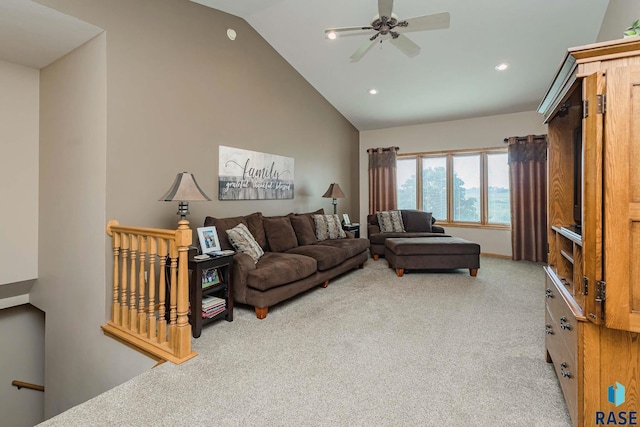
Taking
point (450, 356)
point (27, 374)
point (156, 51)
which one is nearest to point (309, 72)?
point (156, 51)

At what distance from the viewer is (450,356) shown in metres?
2.17

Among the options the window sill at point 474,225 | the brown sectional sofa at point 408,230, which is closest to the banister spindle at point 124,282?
the brown sectional sofa at point 408,230

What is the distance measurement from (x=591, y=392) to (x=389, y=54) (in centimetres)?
417

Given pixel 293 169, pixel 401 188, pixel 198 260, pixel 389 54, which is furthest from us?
pixel 401 188

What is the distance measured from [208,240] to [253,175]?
1453 mm

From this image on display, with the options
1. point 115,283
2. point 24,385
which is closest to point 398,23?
point 115,283

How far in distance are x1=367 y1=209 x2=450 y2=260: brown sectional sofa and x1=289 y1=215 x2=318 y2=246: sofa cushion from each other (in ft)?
4.93

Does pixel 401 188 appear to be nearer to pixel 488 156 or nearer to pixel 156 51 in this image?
pixel 488 156

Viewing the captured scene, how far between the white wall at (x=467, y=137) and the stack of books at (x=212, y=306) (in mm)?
4808

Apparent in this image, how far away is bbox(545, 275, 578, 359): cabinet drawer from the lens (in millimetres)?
1432

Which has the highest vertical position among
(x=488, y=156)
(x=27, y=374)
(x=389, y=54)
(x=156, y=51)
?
(x=389, y=54)

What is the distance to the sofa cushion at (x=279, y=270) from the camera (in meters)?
2.87

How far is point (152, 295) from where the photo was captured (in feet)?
7.54

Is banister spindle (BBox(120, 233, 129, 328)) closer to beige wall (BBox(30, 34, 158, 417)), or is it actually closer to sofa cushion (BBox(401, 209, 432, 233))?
beige wall (BBox(30, 34, 158, 417))
